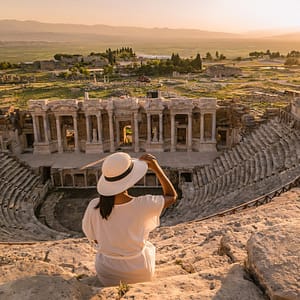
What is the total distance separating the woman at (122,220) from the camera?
16.7 feet

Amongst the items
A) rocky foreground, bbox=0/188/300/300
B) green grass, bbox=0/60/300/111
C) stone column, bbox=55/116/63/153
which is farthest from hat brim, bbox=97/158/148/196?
green grass, bbox=0/60/300/111

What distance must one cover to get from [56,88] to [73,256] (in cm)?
5695

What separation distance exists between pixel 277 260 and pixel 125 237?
209 cm

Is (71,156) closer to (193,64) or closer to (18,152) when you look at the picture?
(18,152)

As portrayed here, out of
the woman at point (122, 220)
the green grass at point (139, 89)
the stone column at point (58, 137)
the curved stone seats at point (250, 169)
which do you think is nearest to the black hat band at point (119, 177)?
the woman at point (122, 220)

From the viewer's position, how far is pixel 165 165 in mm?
23719

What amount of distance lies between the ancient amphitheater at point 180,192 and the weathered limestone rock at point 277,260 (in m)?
0.01

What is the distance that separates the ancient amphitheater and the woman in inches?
15.6

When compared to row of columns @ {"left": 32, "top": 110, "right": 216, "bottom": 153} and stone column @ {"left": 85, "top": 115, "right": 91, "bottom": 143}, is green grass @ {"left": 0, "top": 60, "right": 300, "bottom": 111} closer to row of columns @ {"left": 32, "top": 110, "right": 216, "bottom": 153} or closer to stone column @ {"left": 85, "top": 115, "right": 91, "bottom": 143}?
row of columns @ {"left": 32, "top": 110, "right": 216, "bottom": 153}

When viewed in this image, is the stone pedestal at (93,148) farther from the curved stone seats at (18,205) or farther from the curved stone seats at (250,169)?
the curved stone seats at (250,169)

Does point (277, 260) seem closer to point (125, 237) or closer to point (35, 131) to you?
point (125, 237)

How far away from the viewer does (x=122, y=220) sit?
17.0 feet

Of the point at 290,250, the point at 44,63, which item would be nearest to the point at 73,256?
the point at 290,250

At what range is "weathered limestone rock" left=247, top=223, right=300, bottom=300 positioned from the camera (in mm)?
4590
